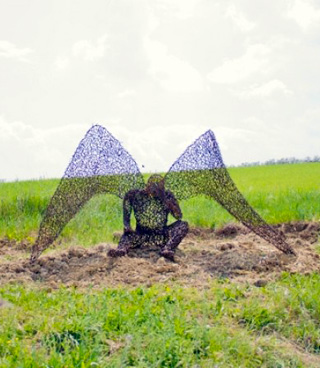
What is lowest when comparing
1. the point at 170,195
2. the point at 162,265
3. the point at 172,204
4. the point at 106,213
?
the point at 162,265

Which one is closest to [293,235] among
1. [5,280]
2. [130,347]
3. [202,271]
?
[202,271]

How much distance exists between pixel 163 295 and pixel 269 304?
923 millimetres

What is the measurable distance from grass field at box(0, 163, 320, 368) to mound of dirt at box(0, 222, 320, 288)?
0.25 metres

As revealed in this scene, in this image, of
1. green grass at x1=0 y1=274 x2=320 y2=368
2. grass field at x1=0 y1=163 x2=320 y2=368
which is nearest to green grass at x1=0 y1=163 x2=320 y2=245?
grass field at x1=0 y1=163 x2=320 y2=368

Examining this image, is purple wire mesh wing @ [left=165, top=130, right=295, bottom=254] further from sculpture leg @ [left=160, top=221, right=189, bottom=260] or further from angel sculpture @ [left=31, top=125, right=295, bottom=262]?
sculpture leg @ [left=160, top=221, right=189, bottom=260]

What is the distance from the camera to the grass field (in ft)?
12.1

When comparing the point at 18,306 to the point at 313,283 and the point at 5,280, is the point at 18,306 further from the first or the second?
the point at 313,283

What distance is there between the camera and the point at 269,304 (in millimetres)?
4711

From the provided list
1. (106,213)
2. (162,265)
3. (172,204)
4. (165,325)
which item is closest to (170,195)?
(172,204)

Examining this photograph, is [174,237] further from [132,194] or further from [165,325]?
[165,325]

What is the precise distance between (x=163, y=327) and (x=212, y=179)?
3020mm

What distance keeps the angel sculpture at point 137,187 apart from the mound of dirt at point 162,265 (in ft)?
0.79

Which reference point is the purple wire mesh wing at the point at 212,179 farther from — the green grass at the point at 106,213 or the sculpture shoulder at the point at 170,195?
the green grass at the point at 106,213

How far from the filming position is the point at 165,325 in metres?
4.07
